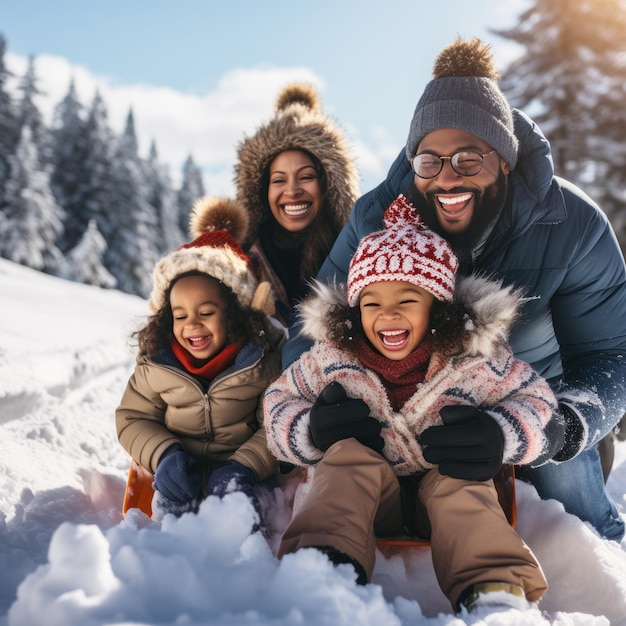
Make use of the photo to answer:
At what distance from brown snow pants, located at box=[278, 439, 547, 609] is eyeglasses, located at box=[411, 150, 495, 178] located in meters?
1.17

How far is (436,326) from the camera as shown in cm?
215

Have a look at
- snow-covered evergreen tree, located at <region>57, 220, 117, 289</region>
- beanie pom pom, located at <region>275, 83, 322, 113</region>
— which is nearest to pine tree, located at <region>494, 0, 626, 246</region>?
beanie pom pom, located at <region>275, 83, 322, 113</region>

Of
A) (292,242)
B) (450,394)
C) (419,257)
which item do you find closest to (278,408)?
(450,394)

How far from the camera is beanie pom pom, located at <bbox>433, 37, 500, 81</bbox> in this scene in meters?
2.49

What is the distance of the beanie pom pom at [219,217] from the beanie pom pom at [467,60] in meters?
1.52

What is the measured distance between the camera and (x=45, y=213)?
71.9ft

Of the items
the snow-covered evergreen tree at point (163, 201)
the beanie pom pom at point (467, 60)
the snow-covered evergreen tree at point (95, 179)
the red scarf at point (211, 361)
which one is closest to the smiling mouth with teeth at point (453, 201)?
the beanie pom pom at point (467, 60)

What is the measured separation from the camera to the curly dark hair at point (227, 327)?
284cm

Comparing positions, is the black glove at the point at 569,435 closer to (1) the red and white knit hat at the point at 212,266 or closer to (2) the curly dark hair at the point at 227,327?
(2) the curly dark hair at the point at 227,327

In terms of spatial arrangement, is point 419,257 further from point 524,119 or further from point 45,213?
point 45,213

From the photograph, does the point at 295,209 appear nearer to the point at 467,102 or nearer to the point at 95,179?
the point at 467,102

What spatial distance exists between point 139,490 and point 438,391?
55.0 inches

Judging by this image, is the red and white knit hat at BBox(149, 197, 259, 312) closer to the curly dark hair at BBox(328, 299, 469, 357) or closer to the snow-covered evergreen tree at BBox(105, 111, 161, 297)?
the curly dark hair at BBox(328, 299, 469, 357)

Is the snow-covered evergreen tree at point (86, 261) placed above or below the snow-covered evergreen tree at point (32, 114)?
below
